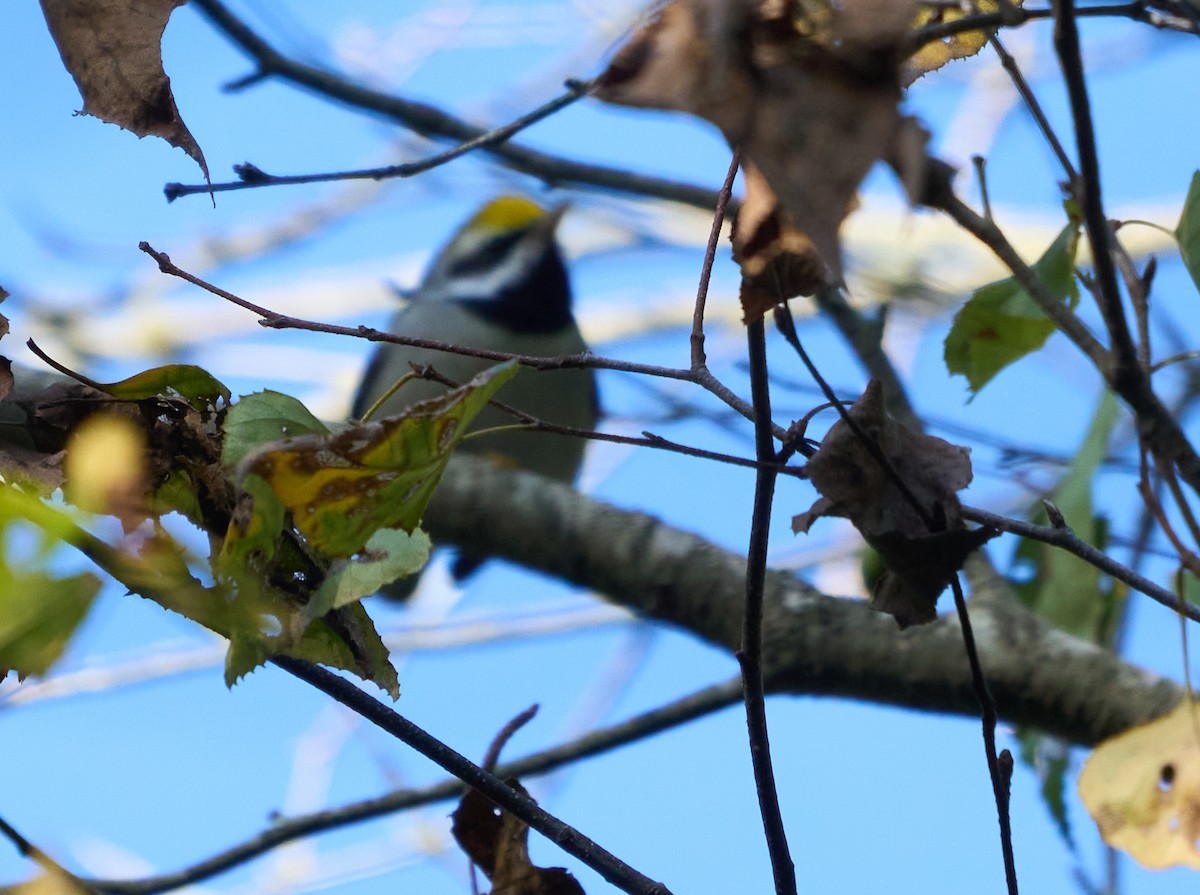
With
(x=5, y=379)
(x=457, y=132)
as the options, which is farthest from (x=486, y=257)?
(x=5, y=379)

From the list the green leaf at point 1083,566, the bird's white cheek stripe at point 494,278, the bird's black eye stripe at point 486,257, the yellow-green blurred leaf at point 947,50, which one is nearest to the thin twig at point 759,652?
the yellow-green blurred leaf at point 947,50

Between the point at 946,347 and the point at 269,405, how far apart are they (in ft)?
1.85

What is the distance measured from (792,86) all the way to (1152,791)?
1.72ft

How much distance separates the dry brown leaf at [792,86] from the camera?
57 cm

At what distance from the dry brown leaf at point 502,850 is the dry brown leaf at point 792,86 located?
1.68ft

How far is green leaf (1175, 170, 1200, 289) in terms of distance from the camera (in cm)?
89

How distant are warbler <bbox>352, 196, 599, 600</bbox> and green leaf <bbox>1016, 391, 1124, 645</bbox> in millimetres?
2123

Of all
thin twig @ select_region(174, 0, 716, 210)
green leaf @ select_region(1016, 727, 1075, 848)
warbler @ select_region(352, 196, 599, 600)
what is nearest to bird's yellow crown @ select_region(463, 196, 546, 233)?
warbler @ select_region(352, 196, 599, 600)

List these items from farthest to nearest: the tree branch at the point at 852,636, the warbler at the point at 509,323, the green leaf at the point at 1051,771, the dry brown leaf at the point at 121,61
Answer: the warbler at the point at 509,323 < the tree branch at the point at 852,636 < the green leaf at the point at 1051,771 < the dry brown leaf at the point at 121,61

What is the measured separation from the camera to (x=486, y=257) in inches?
159

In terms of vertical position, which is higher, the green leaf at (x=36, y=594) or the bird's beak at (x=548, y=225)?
the bird's beak at (x=548, y=225)

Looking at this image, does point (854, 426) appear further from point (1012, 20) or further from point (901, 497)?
point (1012, 20)

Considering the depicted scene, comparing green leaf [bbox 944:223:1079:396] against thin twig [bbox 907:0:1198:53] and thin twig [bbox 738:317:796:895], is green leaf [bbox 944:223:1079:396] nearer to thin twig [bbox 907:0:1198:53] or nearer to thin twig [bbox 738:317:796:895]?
thin twig [bbox 907:0:1198:53]

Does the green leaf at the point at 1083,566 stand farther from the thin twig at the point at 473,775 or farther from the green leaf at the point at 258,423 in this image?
the green leaf at the point at 258,423
